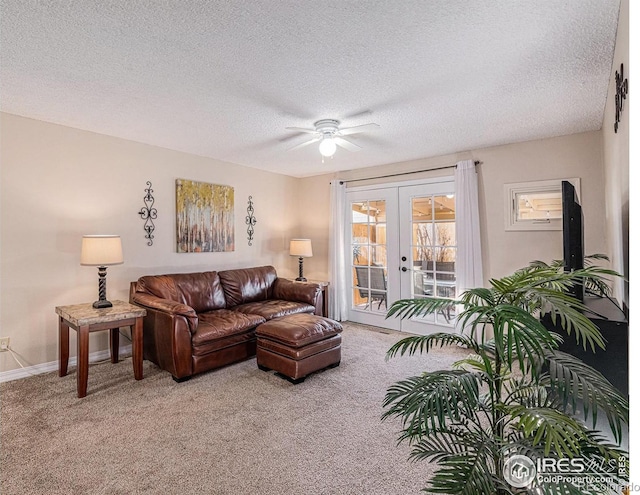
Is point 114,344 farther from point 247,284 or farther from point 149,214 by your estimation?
point 247,284

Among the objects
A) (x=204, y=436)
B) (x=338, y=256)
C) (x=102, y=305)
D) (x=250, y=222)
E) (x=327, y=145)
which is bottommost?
(x=204, y=436)

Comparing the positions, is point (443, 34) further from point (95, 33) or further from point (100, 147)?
point (100, 147)

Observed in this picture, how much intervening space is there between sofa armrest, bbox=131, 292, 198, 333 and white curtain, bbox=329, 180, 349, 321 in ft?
8.60

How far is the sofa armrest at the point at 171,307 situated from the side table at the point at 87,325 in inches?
5.3

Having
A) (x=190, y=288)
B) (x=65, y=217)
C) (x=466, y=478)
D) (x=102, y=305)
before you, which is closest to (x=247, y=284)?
(x=190, y=288)

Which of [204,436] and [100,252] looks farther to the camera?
[100,252]

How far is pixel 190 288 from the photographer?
3910 millimetres

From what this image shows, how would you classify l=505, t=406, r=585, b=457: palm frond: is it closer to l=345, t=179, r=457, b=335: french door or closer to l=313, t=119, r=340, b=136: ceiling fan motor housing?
l=313, t=119, r=340, b=136: ceiling fan motor housing

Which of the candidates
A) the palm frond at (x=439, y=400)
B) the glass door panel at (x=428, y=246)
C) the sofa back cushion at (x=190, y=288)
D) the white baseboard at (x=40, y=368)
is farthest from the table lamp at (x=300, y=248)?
the palm frond at (x=439, y=400)

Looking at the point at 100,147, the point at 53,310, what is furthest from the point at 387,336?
the point at 100,147

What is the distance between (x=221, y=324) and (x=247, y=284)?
1185 millimetres

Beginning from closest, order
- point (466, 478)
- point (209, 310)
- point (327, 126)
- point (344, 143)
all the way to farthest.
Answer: point (466, 478) → point (327, 126) → point (344, 143) → point (209, 310)

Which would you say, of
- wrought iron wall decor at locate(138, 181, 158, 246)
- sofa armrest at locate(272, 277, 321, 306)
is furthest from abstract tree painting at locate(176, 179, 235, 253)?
sofa armrest at locate(272, 277, 321, 306)

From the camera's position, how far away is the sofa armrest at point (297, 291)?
4492 millimetres
